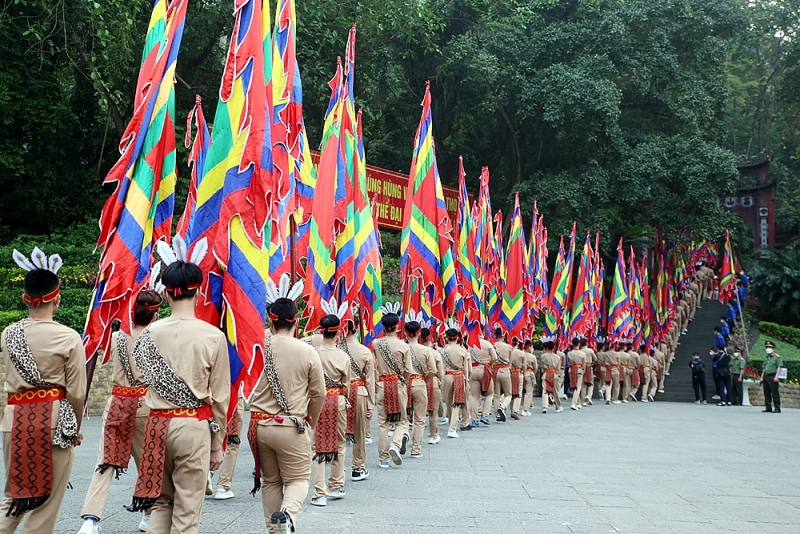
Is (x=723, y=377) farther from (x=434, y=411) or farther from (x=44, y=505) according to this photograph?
(x=44, y=505)

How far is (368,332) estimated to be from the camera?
12.8m

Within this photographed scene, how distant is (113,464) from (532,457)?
6812 millimetres

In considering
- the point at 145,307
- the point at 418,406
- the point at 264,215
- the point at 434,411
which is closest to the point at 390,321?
the point at 418,406

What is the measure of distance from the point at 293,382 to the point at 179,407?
1.24 meters

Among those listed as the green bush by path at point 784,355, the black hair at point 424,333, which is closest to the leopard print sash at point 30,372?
→ the black hair at point 424,333

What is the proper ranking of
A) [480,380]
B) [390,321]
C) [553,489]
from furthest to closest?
[480,380], [390,321], [553,489]

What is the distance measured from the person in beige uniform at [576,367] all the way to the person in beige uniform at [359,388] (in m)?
13.3

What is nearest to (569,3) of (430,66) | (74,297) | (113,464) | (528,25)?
(528,25)

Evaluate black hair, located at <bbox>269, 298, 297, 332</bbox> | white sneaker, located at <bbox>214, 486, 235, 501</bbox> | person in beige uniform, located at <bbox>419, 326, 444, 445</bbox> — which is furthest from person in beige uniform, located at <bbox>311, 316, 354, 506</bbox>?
person in beige uniform, located at <bbox>419, 326, 444, 445</bbox>

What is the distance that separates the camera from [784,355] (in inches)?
1131

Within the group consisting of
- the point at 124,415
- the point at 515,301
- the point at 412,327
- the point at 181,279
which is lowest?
the point at 124,415

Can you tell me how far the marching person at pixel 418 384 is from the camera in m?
11.3

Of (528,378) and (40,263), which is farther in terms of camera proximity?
(528,378)

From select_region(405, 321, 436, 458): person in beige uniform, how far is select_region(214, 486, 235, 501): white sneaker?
12.0 ft
